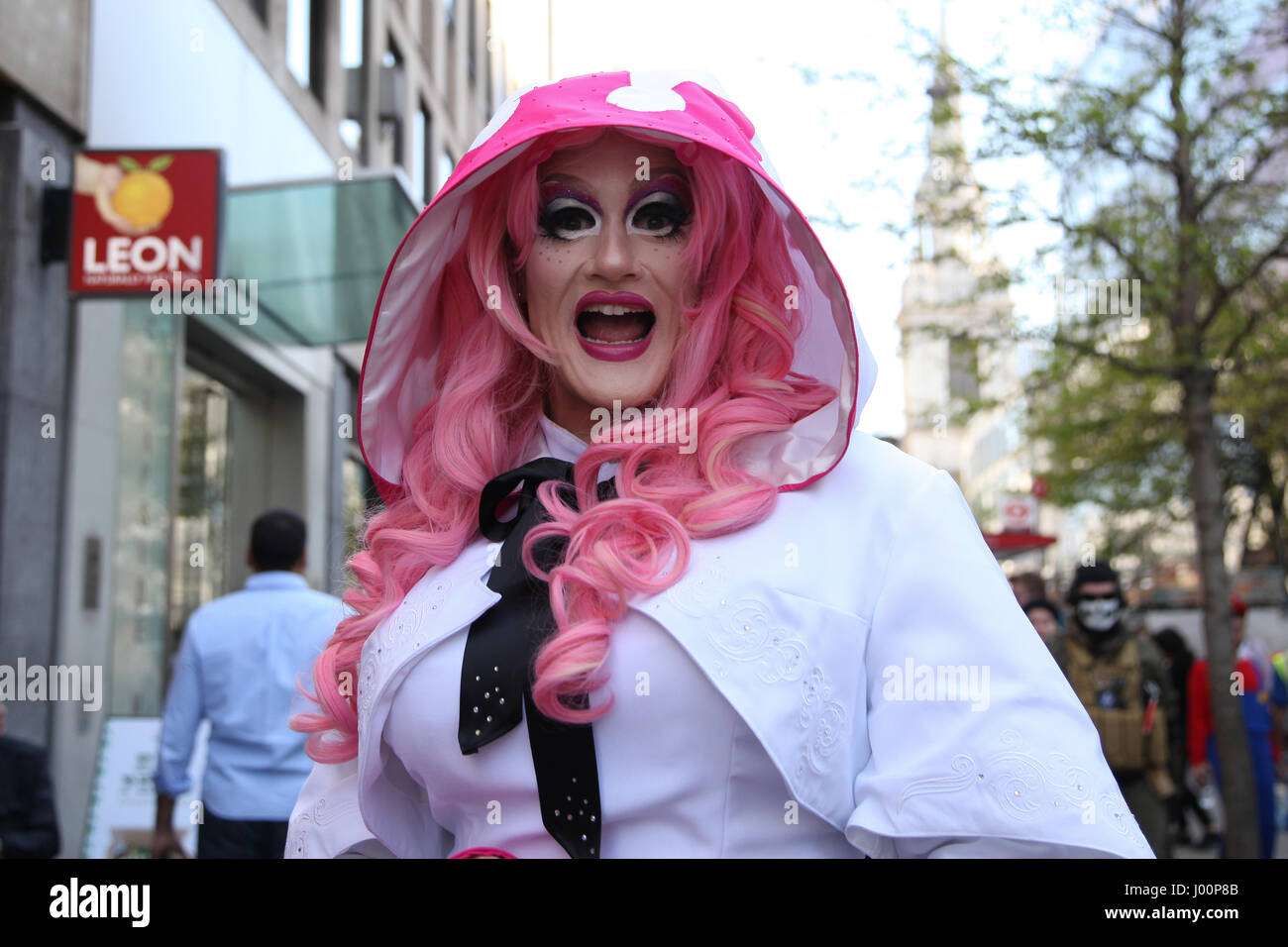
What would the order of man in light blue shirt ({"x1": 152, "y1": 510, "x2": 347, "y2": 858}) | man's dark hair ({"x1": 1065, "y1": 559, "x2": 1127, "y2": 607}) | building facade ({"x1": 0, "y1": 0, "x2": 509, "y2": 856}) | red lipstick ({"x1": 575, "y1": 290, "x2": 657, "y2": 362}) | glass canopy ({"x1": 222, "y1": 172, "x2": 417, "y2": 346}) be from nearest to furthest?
red lipstick ({"x1": 575, "y1": 290, "x2": 657, "y2": 362}) → man in light blue shirt ({"x1": 152, "y1": 510, "x2": 347, "y2": 858}) → man's dark hair ({"x1": 1065, "y1": 559, "x2": 1127, "y2": 607}) → building facade ({"x1": 0, "y1": 0, "x2": 509, "y2": 856}) → glass canopy ({"x1": 222, "y1": 172, "x2": 417, "y2": 346})

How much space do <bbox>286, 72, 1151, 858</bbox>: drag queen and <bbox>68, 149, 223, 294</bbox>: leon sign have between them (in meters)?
4.64

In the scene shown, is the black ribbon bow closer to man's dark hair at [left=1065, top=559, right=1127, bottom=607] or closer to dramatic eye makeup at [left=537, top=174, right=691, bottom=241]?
dramatic eye makeup at [left=537, top=174, right=691, bottom=241]

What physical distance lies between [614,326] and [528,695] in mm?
588

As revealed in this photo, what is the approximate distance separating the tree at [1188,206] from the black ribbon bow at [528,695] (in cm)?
574

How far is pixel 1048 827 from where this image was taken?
134 cm

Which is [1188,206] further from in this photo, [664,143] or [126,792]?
[126,792]

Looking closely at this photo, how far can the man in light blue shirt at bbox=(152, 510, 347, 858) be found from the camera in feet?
15.1

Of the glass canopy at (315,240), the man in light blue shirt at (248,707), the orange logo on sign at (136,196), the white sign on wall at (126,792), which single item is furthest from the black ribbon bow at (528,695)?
the glass canopy at (315,240)

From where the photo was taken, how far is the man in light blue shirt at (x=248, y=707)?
4.60 metres

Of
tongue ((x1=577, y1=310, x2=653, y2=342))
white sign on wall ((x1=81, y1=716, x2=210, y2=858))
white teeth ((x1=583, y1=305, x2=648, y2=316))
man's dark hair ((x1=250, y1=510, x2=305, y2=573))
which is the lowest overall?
white sign on wall ((x1=81, y1=716, x2=210, y2=858))

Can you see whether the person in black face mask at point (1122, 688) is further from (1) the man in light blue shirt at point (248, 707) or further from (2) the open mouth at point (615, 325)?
(2) the open mouth at point (615, 325)

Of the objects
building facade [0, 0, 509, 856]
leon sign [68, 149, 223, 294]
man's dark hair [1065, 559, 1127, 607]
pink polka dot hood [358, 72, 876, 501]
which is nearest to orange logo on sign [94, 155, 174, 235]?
leon sign [68, 149, 223, 294]

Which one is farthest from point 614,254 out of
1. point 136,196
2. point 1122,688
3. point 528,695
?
point 136,196
